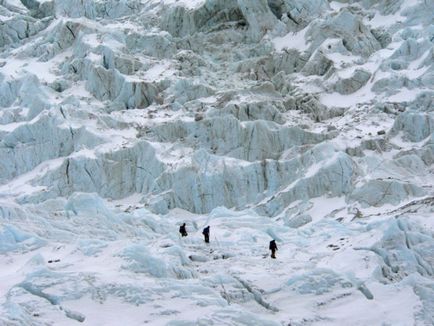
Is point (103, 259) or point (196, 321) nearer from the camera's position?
point (196, 321)

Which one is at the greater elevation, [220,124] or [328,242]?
[328,242]

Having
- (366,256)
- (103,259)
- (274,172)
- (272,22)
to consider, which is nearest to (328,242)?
(366,256)

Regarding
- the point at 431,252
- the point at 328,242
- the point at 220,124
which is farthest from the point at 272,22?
the point at 431,252

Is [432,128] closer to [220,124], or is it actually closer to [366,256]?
[220,124]

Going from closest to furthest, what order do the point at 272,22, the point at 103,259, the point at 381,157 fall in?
the point at 103,259 → the point at 381,157 → the point at 272,22

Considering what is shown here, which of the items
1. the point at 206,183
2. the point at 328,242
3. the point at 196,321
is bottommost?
the point at 206,183

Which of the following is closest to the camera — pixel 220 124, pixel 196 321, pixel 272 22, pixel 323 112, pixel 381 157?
pixel 196 321
